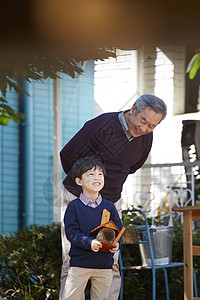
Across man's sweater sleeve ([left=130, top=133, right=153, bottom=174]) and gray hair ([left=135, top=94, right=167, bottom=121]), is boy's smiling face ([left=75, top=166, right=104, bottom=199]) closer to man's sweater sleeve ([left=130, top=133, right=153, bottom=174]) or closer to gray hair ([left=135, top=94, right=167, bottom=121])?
man's sweater sleeve ([left=130, top=133, right=153, bottom=174])

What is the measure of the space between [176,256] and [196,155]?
1519 mm

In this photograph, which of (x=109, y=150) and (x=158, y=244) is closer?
(x=109, y=150)

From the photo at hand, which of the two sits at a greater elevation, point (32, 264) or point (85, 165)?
point (85, 165)

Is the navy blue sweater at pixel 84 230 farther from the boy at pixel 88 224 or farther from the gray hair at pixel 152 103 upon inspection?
the gray hair at pixel 152 103

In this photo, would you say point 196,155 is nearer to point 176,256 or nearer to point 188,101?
point 188,101

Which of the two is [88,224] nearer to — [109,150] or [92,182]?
[92,182]

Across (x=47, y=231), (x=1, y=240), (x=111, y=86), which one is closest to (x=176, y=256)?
(x=47, y=231)

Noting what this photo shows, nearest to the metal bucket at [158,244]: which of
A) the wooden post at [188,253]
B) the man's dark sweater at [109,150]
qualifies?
the wooden post at [188,253]

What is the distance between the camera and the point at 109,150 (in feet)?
6.78

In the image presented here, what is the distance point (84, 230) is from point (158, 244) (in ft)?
3.93

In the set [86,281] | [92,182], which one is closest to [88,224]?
[92,182]

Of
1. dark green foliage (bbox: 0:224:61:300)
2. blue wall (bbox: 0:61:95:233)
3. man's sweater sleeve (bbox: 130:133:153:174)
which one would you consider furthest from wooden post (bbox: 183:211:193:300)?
dark green foliage (bbox: 0:224:61:300)

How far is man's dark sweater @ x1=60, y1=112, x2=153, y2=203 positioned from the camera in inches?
78.4

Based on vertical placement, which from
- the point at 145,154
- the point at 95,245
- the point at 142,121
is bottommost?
the point at 95,245
